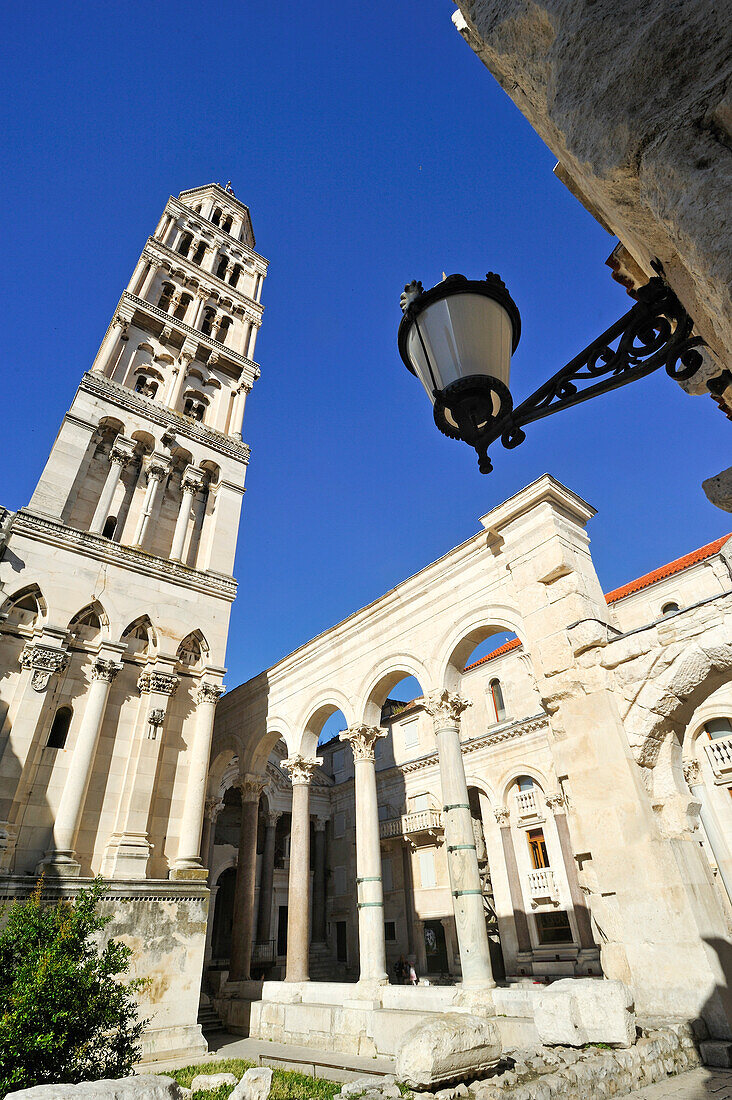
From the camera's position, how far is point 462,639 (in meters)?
11.2

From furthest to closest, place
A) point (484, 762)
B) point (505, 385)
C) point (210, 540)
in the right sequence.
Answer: point (484, 762) < point (210, 540) < point (505, 385)

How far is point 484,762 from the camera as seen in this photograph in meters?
21.2

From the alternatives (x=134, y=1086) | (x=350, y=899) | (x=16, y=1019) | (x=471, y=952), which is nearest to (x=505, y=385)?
(x=134, y=1086)

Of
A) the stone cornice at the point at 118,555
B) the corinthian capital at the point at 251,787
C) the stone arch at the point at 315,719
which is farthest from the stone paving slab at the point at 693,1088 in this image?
the stone cornice at the point at 118,555

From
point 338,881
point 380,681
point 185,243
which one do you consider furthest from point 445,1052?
point 185,243

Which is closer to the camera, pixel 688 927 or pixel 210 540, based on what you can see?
pixel 688 927

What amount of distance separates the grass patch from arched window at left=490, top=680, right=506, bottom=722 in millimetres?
14642

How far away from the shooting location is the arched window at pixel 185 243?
22.0 meters

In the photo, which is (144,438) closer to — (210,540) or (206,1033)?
(210,540)

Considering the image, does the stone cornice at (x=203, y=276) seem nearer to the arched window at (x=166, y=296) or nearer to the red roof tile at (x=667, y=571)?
the arched window at (x=166, y=296)

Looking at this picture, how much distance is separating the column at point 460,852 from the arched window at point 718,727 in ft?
39.1

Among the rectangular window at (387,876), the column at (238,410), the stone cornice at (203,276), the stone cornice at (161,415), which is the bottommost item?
the rectangular window at (387,876)

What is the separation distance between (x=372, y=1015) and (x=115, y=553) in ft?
33.9

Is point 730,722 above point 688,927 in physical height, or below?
above
